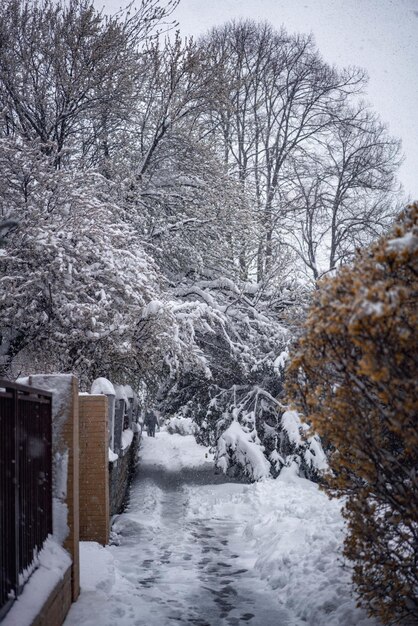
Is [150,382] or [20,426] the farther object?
[150,382]

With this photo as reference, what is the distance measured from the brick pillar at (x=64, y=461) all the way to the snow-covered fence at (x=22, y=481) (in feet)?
0.34

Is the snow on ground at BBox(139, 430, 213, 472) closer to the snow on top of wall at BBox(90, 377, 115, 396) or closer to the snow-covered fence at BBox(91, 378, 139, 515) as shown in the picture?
the snow-covered fence at BBox(91, 378, 139, 515)

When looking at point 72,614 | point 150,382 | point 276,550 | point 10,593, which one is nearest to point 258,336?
point 150,382

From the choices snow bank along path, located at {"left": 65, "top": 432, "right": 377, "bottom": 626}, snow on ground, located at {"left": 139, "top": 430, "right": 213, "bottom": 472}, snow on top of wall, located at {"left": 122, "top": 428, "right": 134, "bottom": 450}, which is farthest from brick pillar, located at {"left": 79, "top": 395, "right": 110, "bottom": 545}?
snow on ground, located at {"left": 139, "top": 430, "right": 213, "bottom": 472}

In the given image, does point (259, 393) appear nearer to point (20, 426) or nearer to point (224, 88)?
point (224, 88)

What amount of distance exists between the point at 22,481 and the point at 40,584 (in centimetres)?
77

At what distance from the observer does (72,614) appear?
212 inches

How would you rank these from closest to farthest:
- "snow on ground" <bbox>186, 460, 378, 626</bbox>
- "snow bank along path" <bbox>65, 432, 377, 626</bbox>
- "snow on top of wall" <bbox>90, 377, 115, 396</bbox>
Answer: "snow on ground" <bbox>186, 460, 378, 626</bbox>
"snow bank along path" <bbox>65, 432, 377, 626</bbox>
"snow on top of wall" <bbox>90, 377, 115, 396</bbox>

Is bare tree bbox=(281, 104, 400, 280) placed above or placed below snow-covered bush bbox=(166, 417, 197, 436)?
above

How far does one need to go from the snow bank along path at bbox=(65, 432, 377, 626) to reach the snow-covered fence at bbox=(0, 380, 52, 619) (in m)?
1.11

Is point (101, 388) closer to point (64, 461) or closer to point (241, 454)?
point (64, 461)

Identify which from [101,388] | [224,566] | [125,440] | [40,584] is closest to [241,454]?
[125,440]

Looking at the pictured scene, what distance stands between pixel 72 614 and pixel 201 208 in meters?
11.2

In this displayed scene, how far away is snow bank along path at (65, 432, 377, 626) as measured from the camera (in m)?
5.59
